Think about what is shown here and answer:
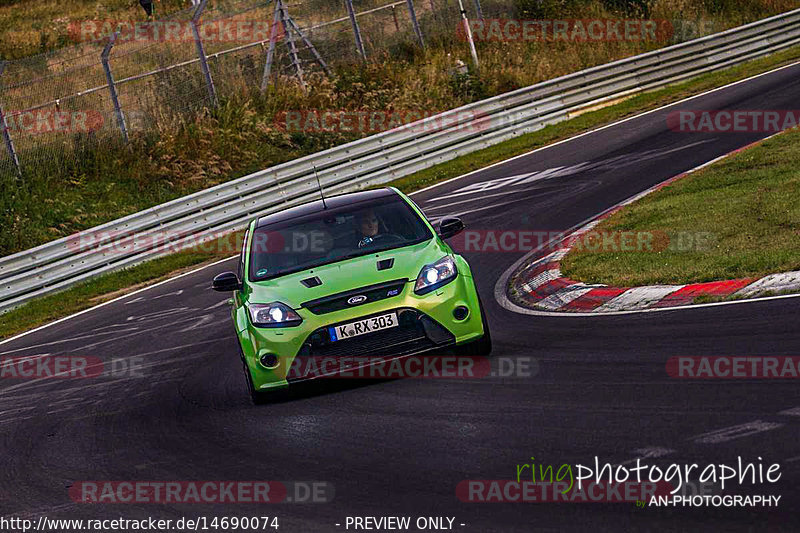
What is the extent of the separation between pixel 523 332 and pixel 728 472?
14.8 ft

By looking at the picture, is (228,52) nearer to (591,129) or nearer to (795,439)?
(591,129)

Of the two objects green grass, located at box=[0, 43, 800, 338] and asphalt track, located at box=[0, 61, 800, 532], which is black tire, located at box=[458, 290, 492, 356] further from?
green grass, located at box=[0, 43, 800, 338]

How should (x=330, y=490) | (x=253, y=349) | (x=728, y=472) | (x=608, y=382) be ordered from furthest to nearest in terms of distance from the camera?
(x=253, y=349), (x=608, y=382), (x=330, y=490), (x=728, y=472)

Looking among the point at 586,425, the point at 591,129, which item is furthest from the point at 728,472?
the point at 591,129

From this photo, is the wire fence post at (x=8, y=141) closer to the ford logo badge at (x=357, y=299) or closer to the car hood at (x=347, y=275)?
the car hood at (x=347, y=275)

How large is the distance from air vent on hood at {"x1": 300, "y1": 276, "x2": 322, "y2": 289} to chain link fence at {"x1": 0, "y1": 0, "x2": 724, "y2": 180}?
17.1 m

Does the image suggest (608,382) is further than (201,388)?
No

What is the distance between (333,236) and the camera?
370 inches

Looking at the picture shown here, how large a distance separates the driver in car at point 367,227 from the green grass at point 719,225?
2577 mm

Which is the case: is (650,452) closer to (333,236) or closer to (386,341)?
(386,341)

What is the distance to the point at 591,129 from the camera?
2614 cm

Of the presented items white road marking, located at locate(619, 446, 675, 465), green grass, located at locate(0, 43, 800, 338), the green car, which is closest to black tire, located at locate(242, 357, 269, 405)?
the green car

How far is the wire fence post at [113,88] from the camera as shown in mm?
24609

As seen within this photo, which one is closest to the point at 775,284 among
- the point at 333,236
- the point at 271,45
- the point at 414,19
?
the point at 333,236
